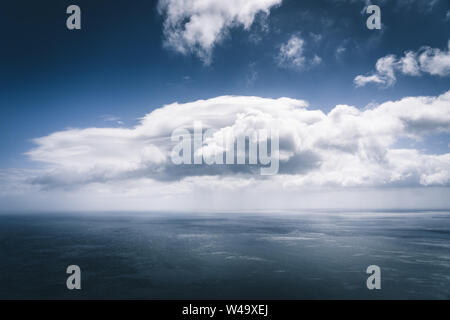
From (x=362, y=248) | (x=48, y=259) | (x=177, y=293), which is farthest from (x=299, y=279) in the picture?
(x=48, y=259)

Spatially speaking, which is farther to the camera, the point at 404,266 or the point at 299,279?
the point at 404,266
